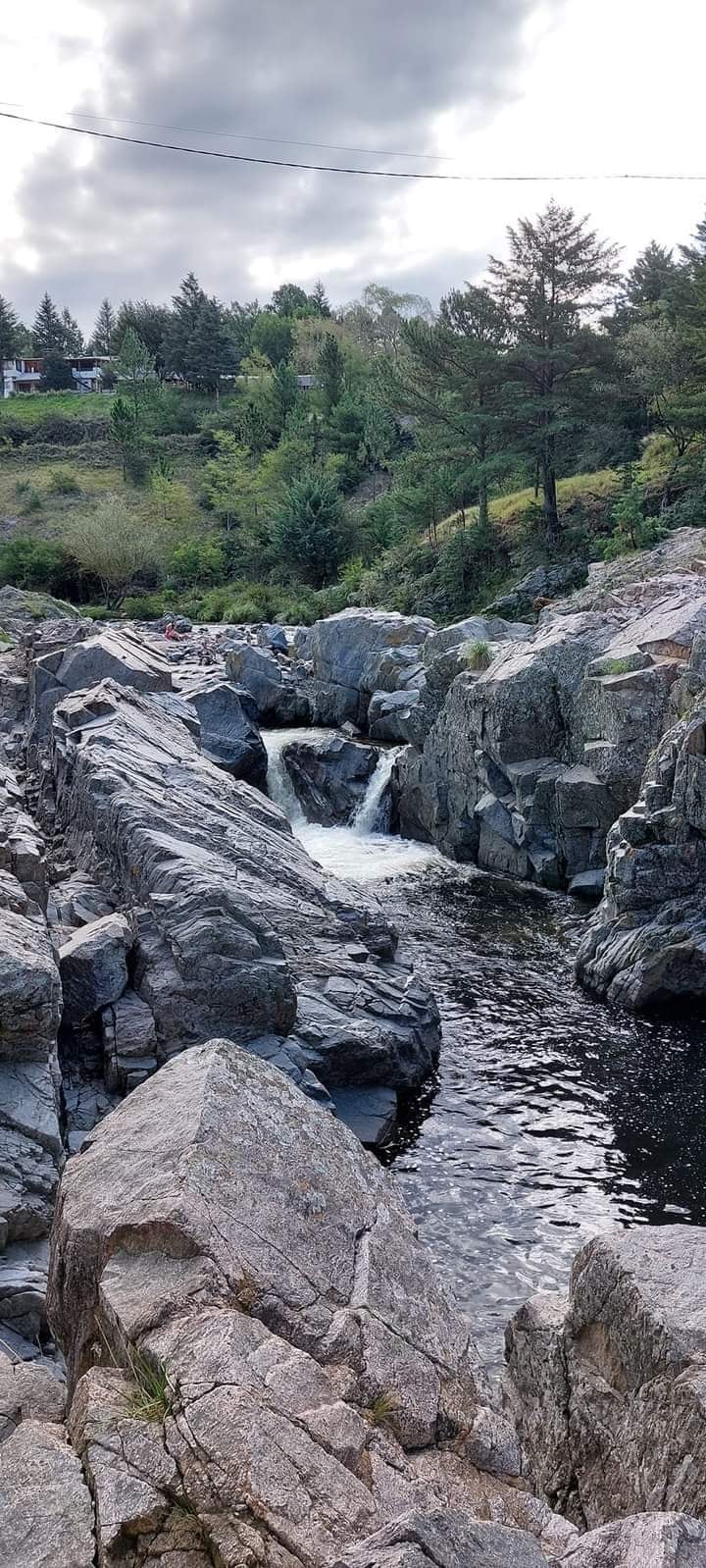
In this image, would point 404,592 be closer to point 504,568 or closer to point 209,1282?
point 504,568

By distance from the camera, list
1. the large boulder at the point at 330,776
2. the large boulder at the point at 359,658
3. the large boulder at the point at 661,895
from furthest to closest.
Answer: the large boulder at the point at 359,658 < the large boulder at the point at 330,776 < the large boulder at the point at 661,895

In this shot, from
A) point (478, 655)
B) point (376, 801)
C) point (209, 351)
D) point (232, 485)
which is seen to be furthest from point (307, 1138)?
point (209, 351)

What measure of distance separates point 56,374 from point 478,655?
97.5 metres

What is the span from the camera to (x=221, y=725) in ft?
87.7

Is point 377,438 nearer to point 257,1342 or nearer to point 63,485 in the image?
point 63,485

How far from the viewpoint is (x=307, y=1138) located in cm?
545

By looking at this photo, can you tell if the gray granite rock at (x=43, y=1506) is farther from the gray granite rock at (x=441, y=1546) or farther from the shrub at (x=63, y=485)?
the shrub at (x=63, y=485)

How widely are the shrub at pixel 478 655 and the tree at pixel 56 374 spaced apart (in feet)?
315

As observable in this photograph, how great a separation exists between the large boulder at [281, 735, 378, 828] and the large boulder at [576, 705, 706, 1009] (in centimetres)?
1130

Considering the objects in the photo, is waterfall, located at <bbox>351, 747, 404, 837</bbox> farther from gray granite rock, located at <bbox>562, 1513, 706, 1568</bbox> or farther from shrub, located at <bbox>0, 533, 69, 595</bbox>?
shrub, located at <bbox>0, 533, 69, 595</bbox>

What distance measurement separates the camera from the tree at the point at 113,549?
2350 inches

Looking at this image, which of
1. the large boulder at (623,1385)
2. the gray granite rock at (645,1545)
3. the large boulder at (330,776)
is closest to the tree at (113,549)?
the large boulder at (330,776)

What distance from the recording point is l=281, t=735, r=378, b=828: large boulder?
26.8 meters

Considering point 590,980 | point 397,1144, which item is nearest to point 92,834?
point 397,1144
